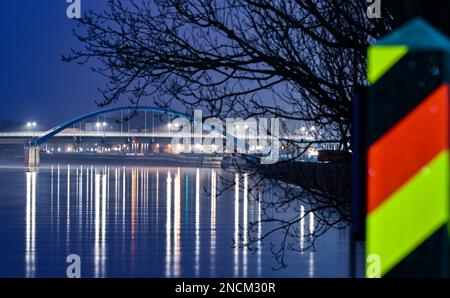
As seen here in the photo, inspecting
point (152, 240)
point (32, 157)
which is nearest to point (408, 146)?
point (152, 240)

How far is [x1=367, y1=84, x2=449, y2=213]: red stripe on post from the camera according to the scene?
6.07 ft

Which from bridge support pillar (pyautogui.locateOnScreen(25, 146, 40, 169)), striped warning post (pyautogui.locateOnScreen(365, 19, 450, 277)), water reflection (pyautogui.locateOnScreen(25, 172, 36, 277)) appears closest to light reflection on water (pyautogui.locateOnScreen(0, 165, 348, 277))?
water reflection (pyautogui.locateOnScreen(25, 172, 36, 277))

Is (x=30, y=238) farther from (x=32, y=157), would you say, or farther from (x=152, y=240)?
(x=32, y=157)

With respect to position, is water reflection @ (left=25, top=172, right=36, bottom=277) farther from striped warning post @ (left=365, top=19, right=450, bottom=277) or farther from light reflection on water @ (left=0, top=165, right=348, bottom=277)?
striped warning post @ (left=365, top=19, right=450, bottom=277)

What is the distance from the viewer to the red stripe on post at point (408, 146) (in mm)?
1849

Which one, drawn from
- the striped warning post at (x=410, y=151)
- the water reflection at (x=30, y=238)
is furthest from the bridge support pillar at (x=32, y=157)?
the striped warning post at (x=410, y=151)

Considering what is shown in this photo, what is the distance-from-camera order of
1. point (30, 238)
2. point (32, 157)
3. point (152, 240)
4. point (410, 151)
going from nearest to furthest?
point (410, 151)
point (152, 240)
point (30, 238)
point (32, 157)

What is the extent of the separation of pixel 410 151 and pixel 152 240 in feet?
72.7

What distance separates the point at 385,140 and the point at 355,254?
18.7 meters

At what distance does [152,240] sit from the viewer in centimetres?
2380

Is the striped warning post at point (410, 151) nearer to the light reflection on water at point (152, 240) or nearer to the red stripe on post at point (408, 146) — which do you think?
the red stripe on post at point (408, 146)

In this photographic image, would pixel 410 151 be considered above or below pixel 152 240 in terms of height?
above
